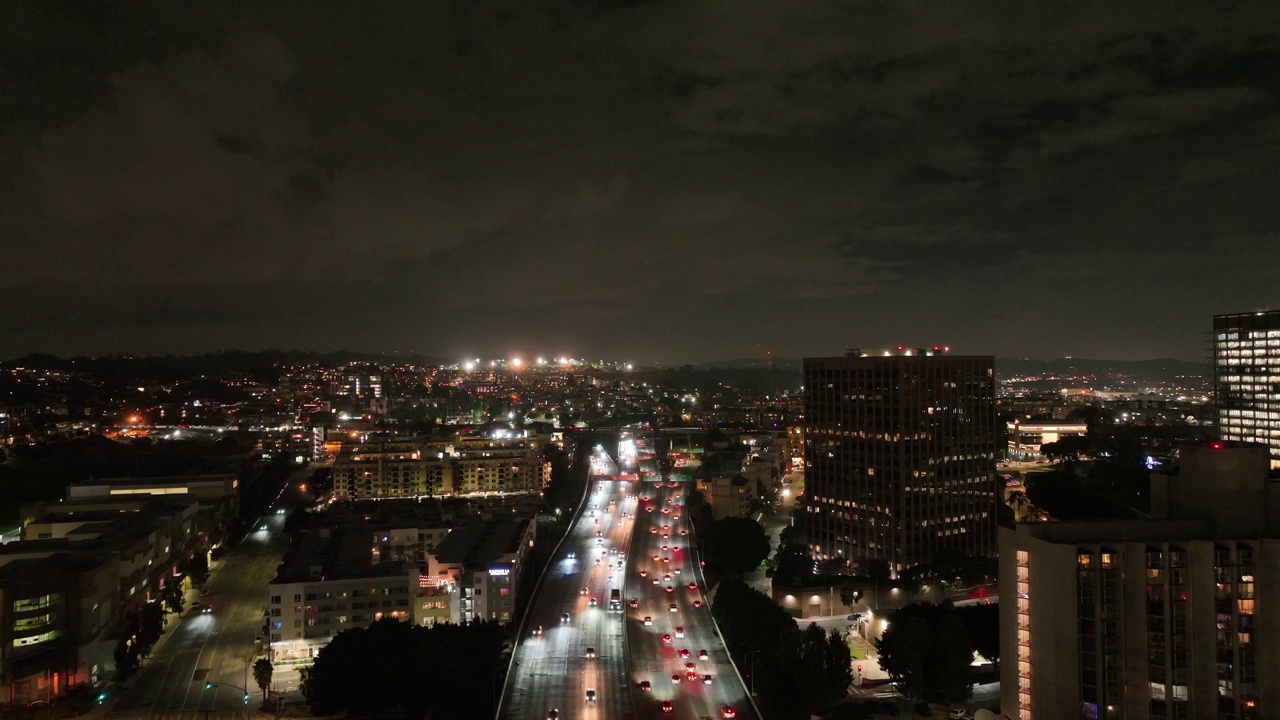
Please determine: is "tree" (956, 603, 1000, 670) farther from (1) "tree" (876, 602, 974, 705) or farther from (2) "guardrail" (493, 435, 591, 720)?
(2) "guardrail" (493, 435, 591, 720)

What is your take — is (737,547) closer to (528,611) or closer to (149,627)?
(528,611)

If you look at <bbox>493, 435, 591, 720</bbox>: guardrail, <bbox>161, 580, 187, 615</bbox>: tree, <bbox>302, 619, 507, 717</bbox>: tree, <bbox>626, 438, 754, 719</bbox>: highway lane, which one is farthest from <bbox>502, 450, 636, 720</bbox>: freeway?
<bbox>161, 580, 187, 615</bbox>: tree

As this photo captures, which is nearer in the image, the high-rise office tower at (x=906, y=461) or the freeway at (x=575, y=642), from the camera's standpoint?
the freeway at (x=575, y=642)

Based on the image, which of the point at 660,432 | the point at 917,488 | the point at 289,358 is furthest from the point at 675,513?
the point at 289,358

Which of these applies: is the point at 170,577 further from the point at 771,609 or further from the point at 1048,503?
the point at 1048,503

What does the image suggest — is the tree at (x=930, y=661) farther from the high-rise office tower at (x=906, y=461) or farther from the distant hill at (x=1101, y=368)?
the distant hill at (x=1101, y=368)

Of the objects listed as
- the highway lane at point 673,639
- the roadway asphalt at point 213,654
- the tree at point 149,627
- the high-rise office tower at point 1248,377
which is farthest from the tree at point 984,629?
the tree at point 149,627
